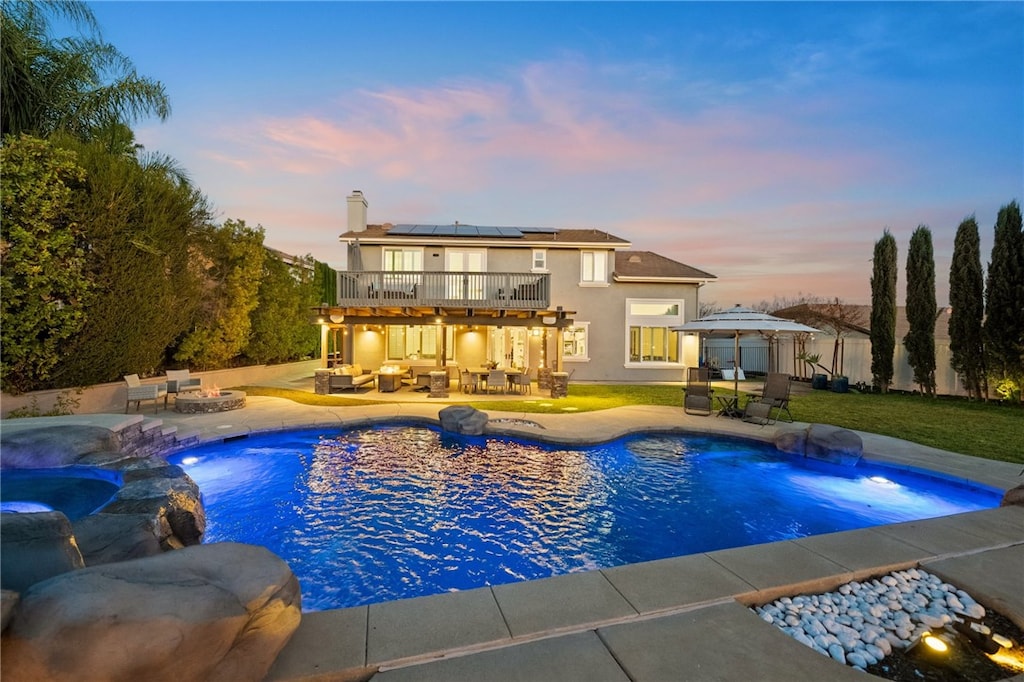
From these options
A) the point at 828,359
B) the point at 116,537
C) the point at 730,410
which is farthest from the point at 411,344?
the point at 828,359

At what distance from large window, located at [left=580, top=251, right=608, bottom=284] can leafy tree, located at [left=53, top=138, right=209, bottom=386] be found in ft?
47.8

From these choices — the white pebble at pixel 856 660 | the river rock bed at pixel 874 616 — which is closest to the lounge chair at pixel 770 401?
the river rock bed at pixel 874 616

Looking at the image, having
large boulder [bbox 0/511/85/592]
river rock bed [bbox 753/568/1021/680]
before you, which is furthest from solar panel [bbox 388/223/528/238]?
river rock bed [bbox 753/568/1021/680]

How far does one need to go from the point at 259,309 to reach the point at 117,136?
7.09m

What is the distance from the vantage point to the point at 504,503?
6.12m

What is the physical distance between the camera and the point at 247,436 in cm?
894

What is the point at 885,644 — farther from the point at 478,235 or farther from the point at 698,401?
the point at 478,235

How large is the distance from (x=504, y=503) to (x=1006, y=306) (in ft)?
56.8

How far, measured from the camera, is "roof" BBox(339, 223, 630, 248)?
17.8 meters

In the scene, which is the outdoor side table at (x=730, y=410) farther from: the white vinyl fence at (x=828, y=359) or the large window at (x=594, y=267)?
the white vinyl fence at (x=828, y=359)

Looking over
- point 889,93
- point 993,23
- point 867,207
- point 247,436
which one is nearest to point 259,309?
point 247,436

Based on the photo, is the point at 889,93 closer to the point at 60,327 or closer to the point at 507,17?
the point at 507,17

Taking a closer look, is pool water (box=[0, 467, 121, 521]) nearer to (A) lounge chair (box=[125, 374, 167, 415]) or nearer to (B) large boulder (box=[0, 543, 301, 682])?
(A) lounge chair (box=[125, 374, 167, 415])

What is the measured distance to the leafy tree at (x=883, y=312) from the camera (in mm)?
16188
